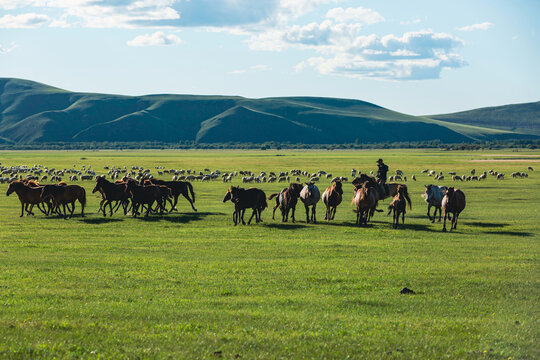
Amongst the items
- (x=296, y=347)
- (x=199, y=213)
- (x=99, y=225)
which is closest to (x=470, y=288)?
(x=296, y=347)

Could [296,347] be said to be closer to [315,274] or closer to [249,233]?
[315,274]

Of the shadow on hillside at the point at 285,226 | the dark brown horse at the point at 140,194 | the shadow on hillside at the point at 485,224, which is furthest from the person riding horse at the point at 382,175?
the dark brown horse at the point at 140,194

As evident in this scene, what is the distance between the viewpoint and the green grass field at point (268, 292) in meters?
10.8

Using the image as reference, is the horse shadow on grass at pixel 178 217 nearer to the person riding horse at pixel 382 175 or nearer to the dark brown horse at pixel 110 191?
the dark brown horse at pixel 110 191

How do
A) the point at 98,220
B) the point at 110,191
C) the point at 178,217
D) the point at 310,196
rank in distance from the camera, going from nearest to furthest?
the point at 310,196, the point at 98,220, the point at 178,217, the point at 110,191

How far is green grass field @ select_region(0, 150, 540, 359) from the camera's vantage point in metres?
10.8

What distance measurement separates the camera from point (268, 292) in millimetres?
15164

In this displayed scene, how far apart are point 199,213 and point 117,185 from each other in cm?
487

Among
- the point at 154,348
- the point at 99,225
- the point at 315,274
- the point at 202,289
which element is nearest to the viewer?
the point at 154,348

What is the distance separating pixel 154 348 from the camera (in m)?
10.5

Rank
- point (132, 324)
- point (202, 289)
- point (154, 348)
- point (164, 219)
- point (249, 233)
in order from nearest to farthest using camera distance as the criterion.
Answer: point (154, 348) → point (132, 324) → point (202, 289) → point (249, 233) → point (164, 219)

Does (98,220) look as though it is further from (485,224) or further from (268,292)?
(485,224)

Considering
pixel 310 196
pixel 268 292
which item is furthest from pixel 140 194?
pixel 268 292

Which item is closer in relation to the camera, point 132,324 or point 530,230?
point 132,324
